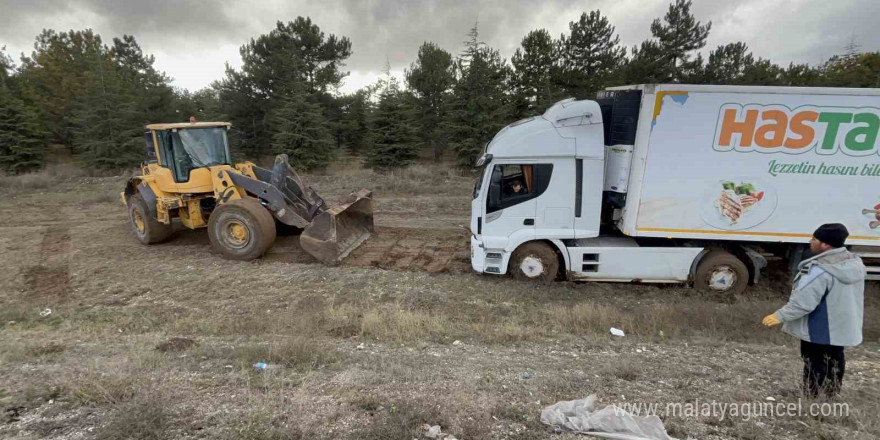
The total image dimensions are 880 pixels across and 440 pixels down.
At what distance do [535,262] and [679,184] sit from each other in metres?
2.40

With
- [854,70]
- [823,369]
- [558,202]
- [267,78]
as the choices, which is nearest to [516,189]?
[558,202]

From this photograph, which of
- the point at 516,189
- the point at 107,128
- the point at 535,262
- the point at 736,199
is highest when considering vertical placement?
the point at 107,128

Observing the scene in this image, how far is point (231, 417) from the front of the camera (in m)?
3.21

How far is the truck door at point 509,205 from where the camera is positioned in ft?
22.0

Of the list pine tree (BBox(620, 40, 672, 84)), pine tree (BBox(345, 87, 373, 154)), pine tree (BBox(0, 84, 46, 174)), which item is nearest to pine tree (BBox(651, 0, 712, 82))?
pine tree (BBox(620, 40, 672, 84))

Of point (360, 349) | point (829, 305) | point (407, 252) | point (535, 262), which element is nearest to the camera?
point (829, 305)

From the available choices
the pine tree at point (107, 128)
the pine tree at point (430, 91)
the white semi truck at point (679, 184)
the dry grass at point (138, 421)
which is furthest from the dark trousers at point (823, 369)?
the pine tree at point (107, 128)

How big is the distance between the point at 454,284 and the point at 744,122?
4787 mm

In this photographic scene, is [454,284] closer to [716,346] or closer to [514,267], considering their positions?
[514,267]

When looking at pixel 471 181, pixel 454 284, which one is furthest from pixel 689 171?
pixel 471 181

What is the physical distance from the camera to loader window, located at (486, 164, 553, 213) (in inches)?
260

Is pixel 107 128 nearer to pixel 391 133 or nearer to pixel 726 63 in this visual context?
pixel 391 133

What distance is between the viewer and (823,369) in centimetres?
353

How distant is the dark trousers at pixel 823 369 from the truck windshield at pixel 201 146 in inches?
389
